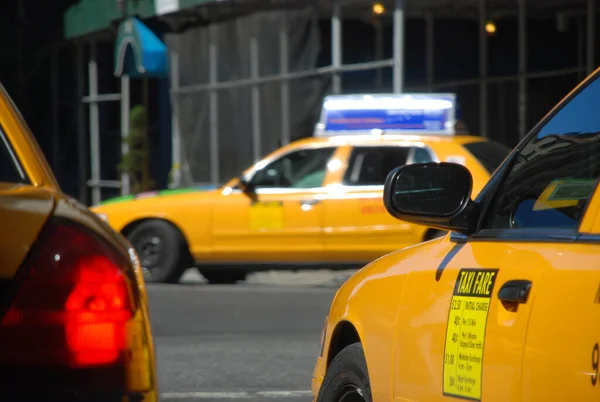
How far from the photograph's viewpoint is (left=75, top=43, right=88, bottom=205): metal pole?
2914 cm

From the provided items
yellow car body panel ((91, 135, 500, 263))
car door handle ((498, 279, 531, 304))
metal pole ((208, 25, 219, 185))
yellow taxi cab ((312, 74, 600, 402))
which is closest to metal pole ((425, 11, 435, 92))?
metal pole ((208, 25, 219, 185))

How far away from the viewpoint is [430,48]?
21.8 meters

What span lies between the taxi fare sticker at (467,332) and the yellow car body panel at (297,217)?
367 inches

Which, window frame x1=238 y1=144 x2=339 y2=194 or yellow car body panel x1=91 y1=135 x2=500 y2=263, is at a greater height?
window frame x1=238 y1=144 x2=339 y2=194

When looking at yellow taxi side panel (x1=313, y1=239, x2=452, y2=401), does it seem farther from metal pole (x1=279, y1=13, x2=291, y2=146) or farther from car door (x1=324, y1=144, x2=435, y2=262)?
metal pole (x1=279, y1=13, x2=291, y2=146)

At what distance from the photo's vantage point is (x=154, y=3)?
915 inches

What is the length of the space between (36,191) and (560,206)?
1.35m

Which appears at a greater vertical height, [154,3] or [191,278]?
[154,3]

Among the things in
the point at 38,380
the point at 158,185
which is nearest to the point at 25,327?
the point at 38,380

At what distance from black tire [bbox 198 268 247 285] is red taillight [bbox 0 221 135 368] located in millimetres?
12320

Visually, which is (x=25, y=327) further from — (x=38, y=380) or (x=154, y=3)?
(x=154, y=3)

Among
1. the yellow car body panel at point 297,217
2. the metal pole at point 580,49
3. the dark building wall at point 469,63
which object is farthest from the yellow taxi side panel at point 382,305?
the dark building wall at point 469,63

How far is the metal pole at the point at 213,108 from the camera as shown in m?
22.8

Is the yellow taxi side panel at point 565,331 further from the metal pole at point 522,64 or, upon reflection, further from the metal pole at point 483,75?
the metal pole at point 483,75
